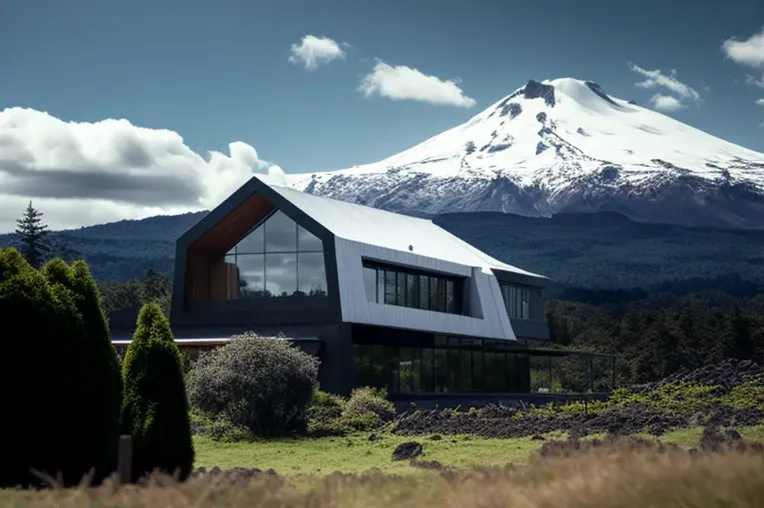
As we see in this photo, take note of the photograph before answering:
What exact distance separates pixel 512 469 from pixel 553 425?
576 inches

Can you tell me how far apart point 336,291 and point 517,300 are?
52.8ft

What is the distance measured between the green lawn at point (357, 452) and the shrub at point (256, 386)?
40.6 inches

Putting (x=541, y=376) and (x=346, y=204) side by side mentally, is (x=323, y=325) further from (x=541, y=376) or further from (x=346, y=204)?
(x=541, y=376)

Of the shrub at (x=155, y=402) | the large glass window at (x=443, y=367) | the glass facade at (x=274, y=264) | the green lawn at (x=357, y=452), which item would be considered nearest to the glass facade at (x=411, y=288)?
the large glass window at (x=443, y=367)

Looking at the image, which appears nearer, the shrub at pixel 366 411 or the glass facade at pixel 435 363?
the shrub at pixel 366 411

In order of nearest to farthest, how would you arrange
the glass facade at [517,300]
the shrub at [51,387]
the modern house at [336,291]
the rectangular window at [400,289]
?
1. the shrub at [51,387]
2. the modern house at [336,291]
3. the rectangular window at [400,289]
4. the glass facade at [517,300]

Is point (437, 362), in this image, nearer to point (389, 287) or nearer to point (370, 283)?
point (389, 287)

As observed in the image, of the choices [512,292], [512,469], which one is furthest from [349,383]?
[512,469]

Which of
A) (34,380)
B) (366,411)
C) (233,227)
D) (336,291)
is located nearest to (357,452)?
(366,411)

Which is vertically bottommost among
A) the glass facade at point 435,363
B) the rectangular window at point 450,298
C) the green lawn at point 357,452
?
the green lawn at point 357,452

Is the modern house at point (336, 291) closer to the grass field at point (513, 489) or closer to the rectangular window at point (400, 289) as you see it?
the rectangular window at point (400, 289)

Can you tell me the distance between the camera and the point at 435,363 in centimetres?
4381

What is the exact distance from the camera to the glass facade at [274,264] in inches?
1548

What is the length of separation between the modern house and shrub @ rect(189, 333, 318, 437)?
730 cm
